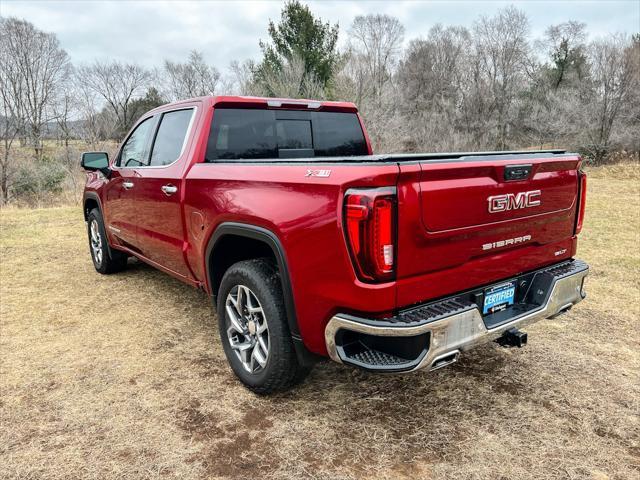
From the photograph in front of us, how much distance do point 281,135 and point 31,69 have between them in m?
35.2

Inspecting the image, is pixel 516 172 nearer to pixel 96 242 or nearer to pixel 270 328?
pixel 270 328

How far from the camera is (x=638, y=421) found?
2760 mm

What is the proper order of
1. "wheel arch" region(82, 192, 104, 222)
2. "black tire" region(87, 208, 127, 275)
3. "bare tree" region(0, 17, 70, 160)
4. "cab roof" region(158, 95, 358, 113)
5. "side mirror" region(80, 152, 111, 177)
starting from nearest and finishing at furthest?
"cab roof" region(158, 95, 358, 113), "side mirror" region(80, 152, 111, 177), "wheel arch" region(82, 192, 104, 222), "black tire" region(87, 208, 127, 275), "bare tree" region(0, 17, 70, 160)

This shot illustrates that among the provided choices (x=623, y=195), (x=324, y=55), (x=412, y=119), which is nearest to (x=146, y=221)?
(x=623, y=195)

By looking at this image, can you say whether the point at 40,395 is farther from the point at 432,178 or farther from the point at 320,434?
the point at 432,178

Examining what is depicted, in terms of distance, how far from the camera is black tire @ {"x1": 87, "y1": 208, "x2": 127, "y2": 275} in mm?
5700

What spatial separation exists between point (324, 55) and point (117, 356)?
31382 mm

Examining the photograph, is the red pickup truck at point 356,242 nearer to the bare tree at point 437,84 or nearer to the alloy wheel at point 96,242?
the alloy wheel at point 96,242

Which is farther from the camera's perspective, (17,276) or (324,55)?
(324,55)

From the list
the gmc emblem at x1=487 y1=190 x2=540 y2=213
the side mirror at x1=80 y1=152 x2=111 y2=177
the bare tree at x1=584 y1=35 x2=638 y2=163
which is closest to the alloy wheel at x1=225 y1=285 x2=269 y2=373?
A: the gmc emblem at x1=487 y1=190 x2=540 y2=213

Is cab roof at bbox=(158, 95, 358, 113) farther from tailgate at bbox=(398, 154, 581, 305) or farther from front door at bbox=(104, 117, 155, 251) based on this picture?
tailgate at bbox=(398, 154, 581, 305)

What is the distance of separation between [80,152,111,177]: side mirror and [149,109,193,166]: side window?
1035 millimetres

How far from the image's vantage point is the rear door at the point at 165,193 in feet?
12.1

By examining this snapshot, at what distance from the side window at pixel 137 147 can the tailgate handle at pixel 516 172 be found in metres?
3.22
